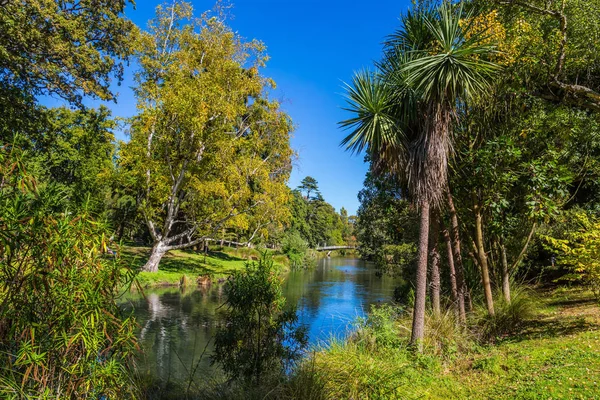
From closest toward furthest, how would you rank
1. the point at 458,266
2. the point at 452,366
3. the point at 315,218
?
the point at 452,366 < the point at 458,266 < the point at 315,218

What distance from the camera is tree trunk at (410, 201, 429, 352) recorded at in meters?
7.62

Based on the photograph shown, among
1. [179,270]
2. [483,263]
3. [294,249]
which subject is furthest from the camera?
[294,249]

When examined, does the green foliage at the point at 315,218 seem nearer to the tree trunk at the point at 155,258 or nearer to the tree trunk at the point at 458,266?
the tree trunk at the point at 155,258

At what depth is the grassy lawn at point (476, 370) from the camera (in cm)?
536

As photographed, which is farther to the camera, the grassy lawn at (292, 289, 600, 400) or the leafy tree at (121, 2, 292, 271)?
the leafy tree at (121, 2, 292, 271)

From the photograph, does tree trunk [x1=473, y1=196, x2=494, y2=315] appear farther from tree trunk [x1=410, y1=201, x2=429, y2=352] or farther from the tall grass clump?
tree trunk [x1=410, y1=201, x2=429, y2=352]

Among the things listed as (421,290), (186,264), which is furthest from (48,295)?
(186,264)

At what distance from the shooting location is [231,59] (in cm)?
2414

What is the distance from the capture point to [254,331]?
6.05 m

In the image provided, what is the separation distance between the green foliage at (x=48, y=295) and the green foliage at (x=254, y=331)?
2.68m

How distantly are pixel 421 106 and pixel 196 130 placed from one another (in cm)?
1519

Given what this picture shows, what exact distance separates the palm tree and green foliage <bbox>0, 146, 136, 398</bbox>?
20.4ft

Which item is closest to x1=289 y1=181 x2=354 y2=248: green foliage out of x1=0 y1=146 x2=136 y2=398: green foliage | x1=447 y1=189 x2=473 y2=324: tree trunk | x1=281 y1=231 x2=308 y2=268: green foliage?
x1=281 y1=231 x2=308 y2=268: green foliage

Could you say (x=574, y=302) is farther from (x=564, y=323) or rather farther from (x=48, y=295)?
(x=48, y=295)
